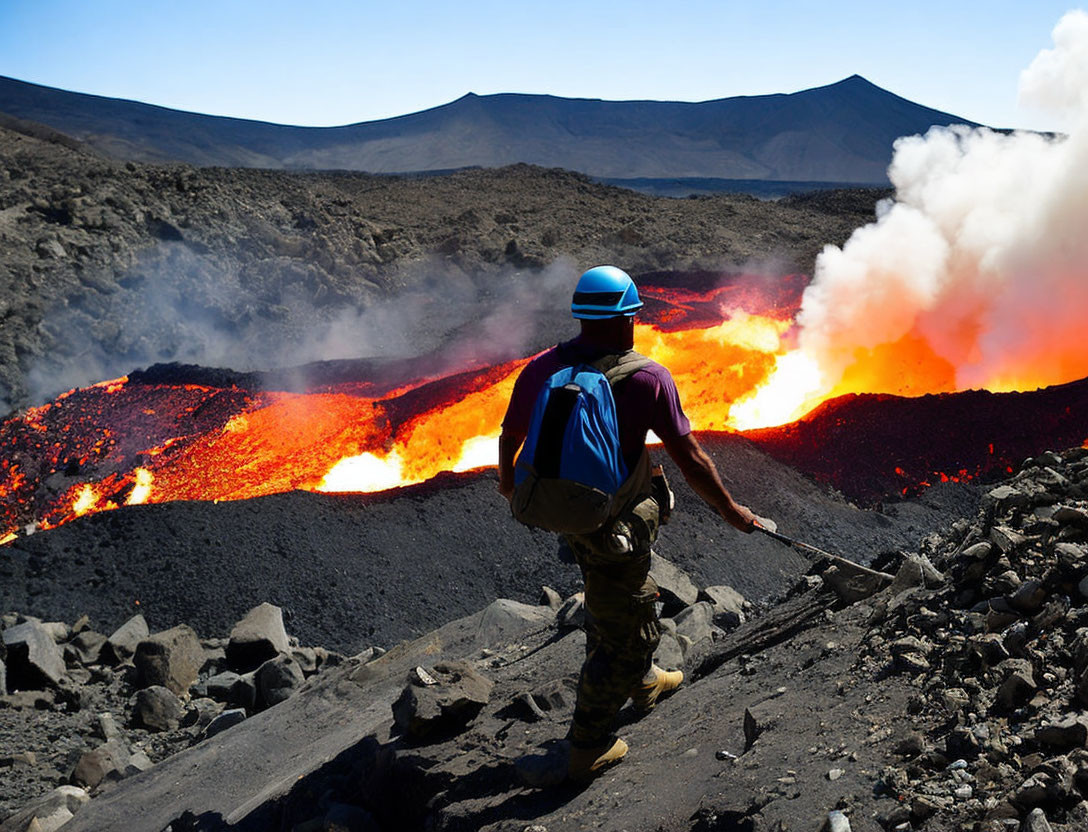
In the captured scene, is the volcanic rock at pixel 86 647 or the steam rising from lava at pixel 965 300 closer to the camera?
the volcanic rock at pixel 86 647

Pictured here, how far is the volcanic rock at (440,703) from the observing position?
4.45 meters

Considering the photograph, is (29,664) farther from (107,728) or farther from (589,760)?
(589,760)

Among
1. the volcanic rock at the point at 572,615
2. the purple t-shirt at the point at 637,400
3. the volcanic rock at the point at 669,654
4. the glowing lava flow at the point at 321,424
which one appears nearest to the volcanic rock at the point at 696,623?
the volcanic rock at the point at 669,654

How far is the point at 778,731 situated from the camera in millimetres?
3666

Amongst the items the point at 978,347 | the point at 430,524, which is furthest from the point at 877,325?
the point at 430,524

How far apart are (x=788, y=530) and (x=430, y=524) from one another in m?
3.54

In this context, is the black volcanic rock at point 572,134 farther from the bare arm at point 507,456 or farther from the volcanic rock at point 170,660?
the bare arm at point 507,456

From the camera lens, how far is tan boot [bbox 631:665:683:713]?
4.39m

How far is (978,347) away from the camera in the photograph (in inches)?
497

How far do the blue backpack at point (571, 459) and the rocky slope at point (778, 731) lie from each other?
3.63 ft

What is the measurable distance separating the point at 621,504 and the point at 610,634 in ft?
1.85

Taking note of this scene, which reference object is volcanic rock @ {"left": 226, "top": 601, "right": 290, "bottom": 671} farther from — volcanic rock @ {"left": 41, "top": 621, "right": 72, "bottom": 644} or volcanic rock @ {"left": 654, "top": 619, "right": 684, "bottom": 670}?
volcanic rock @ {"left": 654, "top": 619, "right": 684, "bottom": 670}

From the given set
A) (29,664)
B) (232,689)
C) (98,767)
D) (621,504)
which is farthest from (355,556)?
(621,504)

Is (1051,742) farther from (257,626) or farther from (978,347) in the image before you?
(978,347)
